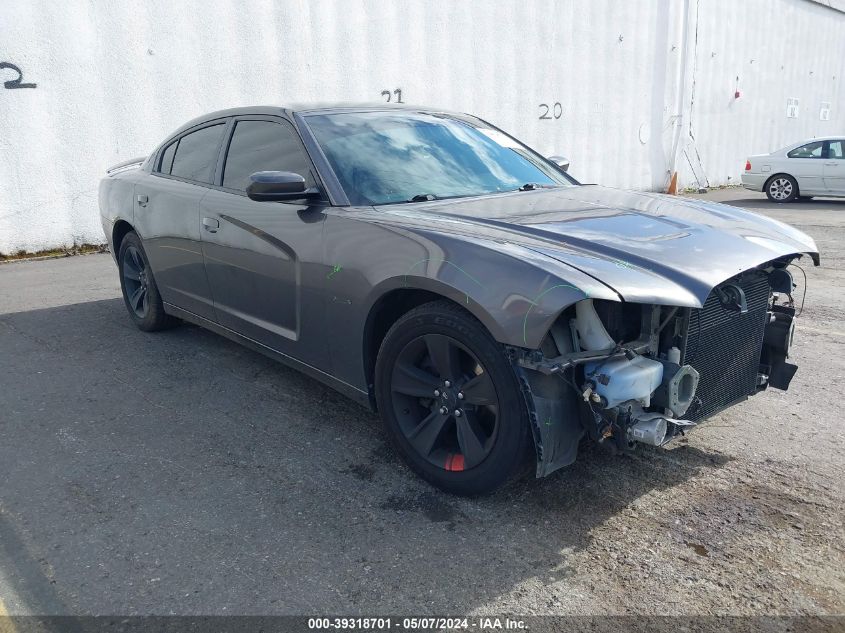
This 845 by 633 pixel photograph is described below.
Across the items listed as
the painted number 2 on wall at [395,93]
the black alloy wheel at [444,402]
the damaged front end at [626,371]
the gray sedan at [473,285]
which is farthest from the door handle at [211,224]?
the painted number 2 on wall at [395,93]

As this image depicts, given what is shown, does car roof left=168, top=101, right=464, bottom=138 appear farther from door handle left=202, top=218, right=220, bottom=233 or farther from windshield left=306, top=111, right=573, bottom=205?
door handle left=202, top=218, right=220, bottom=233

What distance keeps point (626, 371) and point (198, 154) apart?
331 centimetres

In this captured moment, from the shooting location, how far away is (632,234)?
3.04 meters

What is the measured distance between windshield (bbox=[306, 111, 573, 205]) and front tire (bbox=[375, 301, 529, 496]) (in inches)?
33.4

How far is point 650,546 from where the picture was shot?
2.68 m

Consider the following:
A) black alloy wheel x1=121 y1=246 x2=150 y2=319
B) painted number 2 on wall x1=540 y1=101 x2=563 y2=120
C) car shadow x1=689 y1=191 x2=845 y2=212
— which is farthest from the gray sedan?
car shadow x1=689 y1=191 x2=845 y2=212

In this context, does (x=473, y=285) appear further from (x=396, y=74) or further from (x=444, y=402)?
(x=396, y=74)

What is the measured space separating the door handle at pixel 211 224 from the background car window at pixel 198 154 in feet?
1.04

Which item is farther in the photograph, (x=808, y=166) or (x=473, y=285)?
(x=808, y=166)

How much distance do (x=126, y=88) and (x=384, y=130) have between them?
23.7 ft

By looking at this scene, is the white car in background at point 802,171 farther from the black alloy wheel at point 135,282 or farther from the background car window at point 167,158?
the black alloy wheel at point 135,282

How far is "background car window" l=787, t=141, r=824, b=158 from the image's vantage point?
15234 mm

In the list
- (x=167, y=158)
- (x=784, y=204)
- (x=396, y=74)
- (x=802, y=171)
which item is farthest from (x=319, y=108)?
(x=802, y=171)

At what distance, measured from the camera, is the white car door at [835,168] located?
589 inches
